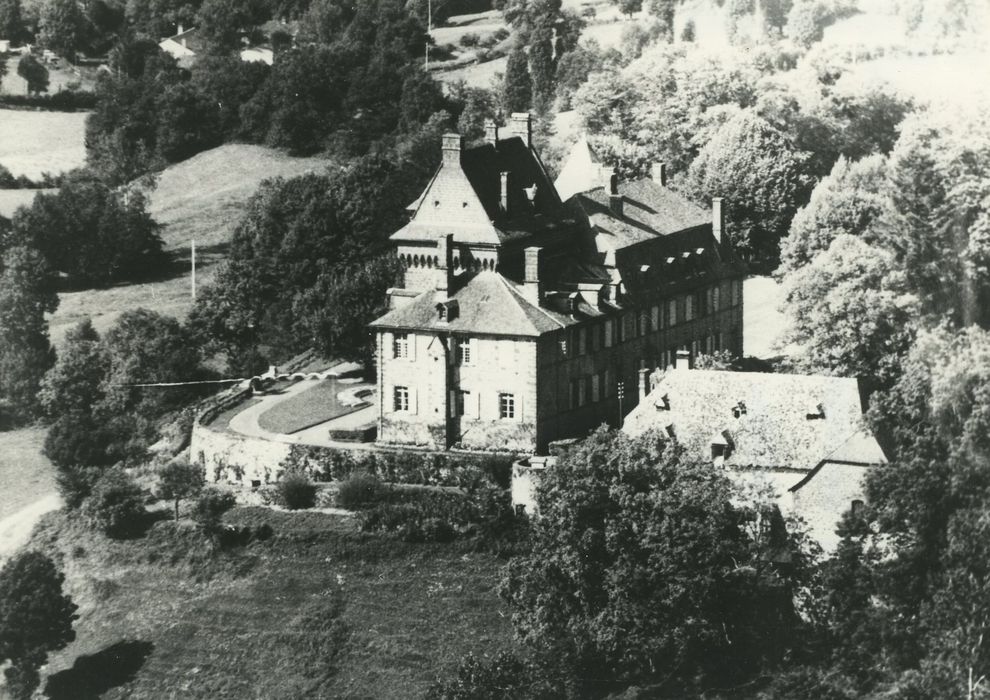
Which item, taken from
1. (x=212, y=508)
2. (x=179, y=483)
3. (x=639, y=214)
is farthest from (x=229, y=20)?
(x=212, y=508)

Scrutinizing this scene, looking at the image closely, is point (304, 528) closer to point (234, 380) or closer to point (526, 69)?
point (234, 380)

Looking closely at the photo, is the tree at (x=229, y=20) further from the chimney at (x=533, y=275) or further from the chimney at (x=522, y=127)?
the chimney at (x=533, y=275)

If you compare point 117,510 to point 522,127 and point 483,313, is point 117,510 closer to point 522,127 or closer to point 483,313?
point 483,313

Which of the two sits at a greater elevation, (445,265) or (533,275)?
(445,265)

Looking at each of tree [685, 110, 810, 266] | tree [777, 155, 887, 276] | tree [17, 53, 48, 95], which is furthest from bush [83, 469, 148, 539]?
tree [17, 53, 48, 95]

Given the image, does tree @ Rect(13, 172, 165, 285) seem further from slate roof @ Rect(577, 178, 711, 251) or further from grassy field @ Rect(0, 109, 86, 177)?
slate roof @ Rect(577, 178, 711, 251)

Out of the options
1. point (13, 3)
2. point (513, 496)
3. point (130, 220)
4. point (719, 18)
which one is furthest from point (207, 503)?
point (13, 3)
